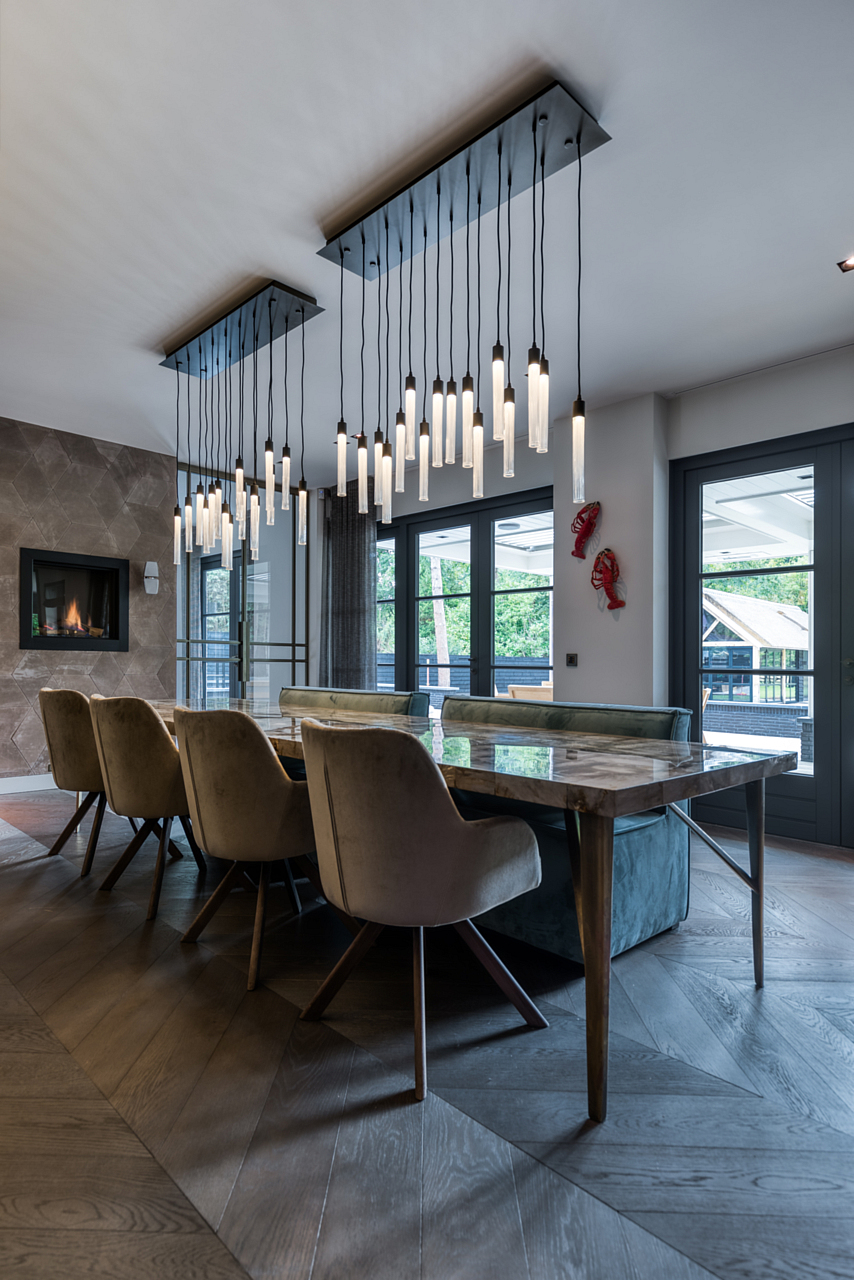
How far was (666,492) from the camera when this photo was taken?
15.1 ft

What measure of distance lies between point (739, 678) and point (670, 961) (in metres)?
2.46

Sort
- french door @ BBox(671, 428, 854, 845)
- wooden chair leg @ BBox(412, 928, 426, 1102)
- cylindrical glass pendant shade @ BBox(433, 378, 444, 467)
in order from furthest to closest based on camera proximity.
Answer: french door @ BBox(671, 428, 854, 845)
cylindrical glass pendant shade @ BBox(433, 378, 444, 467)
wooden chair leg @ BBox(412, 928, 426, 1102)

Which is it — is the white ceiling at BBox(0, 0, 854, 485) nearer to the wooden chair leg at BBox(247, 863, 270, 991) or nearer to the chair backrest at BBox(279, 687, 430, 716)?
the chair backrest at BBox(279, 687, 430, 716)

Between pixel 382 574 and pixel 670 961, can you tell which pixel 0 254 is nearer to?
pixel 670 961

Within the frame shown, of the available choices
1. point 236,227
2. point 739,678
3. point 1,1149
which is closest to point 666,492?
point 739,678

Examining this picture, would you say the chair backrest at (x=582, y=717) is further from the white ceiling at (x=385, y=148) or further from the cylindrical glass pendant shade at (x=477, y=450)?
the white ceiling at (x=385, y=148)

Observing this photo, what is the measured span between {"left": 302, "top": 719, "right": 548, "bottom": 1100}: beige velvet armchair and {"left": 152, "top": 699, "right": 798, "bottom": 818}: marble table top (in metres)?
0.13

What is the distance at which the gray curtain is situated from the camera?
6559mm

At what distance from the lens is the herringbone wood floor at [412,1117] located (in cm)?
118

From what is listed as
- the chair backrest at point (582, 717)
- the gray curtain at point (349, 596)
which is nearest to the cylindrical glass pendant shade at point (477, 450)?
the chair backrest at point (582, 717)

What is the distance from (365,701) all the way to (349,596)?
3.00 m

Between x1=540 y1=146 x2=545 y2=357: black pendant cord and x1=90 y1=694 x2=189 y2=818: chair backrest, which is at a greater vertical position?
x1=540 y1=146 x2=545 y2=357: black pendant cord

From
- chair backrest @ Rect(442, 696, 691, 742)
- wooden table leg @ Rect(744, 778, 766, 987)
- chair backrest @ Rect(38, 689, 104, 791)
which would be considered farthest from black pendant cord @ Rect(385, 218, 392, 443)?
wooden table leg @ Rect(744, 778, 766, 987)

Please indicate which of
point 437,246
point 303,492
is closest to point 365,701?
point 303,492
